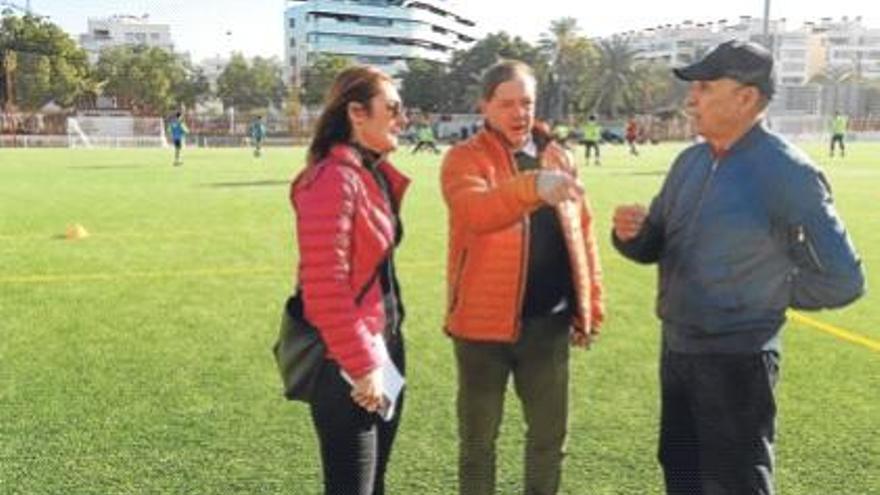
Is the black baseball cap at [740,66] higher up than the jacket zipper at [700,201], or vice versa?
the black baseball cap at [740,66]

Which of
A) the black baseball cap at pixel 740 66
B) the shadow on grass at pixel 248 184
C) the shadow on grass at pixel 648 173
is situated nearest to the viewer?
the black baseball cap at pixel 740 66

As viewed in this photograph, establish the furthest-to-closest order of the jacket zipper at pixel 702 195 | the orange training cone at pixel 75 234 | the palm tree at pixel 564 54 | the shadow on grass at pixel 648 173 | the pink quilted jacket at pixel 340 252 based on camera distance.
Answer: the palm tree at pixel 564 54 < the shadow on grass at pixel 648 173 < the orange training cone at pixel 75 234 < the jacket zipper at pixel 702 195 < the pink quilted jacket at pixel 340 252

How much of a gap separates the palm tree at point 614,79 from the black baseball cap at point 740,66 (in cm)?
10122

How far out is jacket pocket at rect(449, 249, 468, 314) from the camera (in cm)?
363

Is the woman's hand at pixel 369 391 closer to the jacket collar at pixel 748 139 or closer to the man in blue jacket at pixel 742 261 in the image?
the man in blue jacket at pixel 742 261

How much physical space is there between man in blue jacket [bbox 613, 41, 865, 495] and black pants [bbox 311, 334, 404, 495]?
109cm

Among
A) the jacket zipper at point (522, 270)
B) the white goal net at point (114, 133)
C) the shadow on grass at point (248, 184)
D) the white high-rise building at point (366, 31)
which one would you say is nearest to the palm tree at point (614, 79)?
the white high-rise building at point (366, 31)

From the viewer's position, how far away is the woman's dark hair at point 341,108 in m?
2.89

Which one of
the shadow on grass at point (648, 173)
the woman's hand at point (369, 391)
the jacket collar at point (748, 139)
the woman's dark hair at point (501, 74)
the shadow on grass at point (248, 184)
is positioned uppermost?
the woman's dark hair at point (501, 74)

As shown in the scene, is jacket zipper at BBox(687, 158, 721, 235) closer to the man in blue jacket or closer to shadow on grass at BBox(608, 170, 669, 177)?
the man in blue jacket

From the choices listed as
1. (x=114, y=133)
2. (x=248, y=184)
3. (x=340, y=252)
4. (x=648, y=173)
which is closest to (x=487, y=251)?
(x=340, y=252)

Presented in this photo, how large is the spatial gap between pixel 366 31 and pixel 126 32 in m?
46.1

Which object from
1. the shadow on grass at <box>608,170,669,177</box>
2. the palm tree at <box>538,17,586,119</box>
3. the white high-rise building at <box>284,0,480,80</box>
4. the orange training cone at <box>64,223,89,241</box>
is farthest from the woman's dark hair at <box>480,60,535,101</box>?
the white high-rise building at <box>284,0,480,80</box>

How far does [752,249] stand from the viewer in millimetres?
2934
